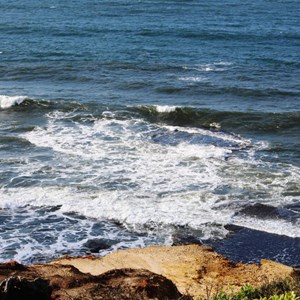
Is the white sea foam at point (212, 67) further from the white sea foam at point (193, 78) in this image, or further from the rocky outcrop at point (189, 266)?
the rocky outcrop at point (189, 266)

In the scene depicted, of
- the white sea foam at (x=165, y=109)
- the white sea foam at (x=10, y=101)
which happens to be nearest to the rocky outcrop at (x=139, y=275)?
the white sea foam at (x=165, y=109)

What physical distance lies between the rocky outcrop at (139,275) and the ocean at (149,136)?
1.17m

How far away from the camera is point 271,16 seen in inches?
2222

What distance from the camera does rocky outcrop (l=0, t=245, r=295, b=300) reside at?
11859 mm

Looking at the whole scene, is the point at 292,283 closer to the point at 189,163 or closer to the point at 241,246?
the point at 241,246

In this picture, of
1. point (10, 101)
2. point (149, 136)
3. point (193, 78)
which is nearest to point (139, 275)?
point (149, 136)

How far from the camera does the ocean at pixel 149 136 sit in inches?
764

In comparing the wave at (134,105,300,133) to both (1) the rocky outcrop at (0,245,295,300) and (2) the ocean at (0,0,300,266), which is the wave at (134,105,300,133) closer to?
(2) the ocean at (0,0,300,266)

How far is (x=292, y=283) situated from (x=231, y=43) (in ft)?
118

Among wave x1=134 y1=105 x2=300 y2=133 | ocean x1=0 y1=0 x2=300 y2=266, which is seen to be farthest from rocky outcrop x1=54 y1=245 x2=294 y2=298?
wave x1=134 y1=105 x2=300 y2=133

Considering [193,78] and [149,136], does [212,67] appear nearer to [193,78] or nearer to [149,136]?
[193,78]

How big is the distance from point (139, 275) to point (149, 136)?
50.2ft

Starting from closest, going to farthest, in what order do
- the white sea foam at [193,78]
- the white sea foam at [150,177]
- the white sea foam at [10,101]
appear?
the white sea foam at [150,177], the white sea foam at [10,101], the white sea foam at [193,78]

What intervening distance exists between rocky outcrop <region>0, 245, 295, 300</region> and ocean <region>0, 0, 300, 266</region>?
117 cm
